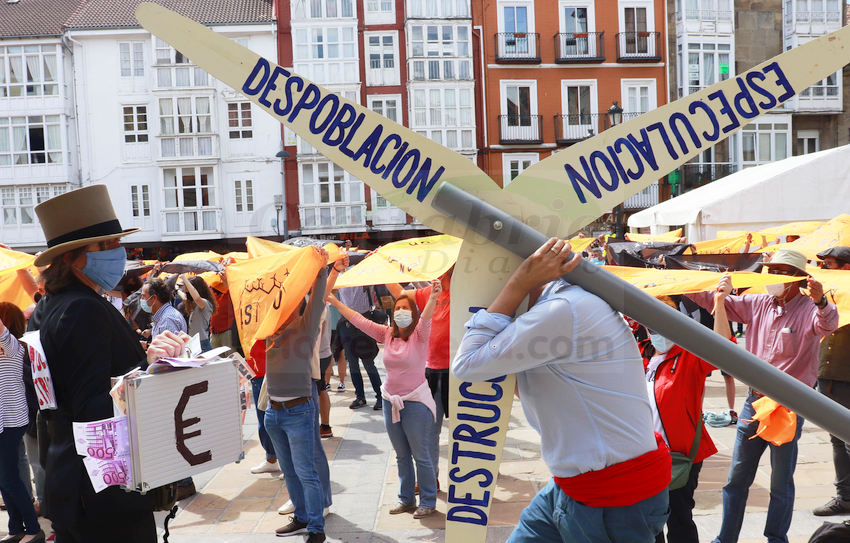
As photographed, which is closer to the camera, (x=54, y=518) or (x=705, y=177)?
(x=54, y=518)

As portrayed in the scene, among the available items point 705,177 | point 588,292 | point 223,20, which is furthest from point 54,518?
point 705,177

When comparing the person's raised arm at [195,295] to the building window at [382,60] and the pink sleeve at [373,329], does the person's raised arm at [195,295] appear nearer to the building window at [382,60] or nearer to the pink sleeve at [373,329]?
the pink sleeve at [373,329]

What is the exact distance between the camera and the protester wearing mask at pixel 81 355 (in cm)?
234

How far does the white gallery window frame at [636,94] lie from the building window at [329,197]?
40.1 ft

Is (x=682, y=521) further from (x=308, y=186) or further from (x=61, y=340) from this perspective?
(x=308, y=186)

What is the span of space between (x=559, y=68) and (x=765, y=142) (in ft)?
32.9

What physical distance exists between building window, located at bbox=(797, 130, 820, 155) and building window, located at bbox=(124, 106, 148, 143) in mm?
29169

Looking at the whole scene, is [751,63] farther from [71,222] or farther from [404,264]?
[71,222]

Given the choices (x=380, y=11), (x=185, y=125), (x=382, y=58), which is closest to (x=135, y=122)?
(x=185, y=125)

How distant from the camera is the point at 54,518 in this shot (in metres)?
2.35

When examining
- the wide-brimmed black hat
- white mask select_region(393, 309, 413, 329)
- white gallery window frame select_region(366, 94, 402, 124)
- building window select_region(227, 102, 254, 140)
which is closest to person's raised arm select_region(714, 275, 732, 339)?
white mask select_region(393, 309, 413, 329)

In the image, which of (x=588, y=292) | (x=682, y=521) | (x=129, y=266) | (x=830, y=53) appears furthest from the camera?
(x=129, y=266)

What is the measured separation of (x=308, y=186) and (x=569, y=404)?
26101mm

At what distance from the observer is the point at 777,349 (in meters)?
4.26
